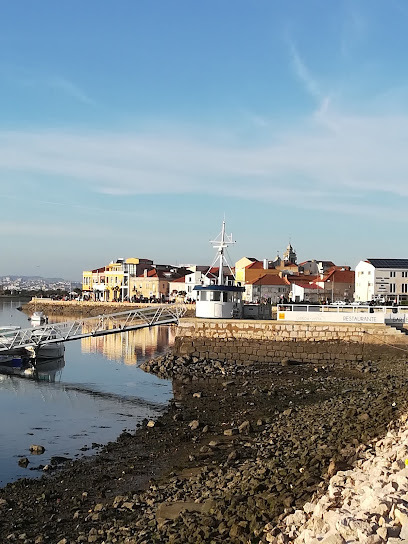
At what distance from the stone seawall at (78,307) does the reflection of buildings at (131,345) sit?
1282 inches

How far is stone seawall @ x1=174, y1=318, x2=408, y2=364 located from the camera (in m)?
31.0

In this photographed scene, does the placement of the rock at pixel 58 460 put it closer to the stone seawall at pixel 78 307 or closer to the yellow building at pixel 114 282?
the stone seawall at pixel 78 307

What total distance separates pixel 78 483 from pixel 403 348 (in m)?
21.0

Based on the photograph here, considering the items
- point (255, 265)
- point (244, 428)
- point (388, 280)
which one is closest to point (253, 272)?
point (255, 265)

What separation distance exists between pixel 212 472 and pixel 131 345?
109 ft

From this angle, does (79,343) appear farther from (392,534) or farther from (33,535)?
(392,534)

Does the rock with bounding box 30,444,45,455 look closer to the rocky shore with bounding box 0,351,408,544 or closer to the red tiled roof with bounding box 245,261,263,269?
the rocky shore with bounding box 0,351,408,544

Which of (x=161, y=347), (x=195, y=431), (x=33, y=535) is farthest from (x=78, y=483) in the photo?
(x=161, y=347)

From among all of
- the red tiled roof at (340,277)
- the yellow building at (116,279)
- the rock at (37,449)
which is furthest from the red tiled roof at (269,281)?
the rock at (37,449)

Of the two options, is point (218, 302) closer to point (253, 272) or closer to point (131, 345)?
point (131, 345)

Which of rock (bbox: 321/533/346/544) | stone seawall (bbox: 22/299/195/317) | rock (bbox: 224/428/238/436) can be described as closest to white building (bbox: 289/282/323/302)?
stone seawall (bbox: 22/299/195/317)

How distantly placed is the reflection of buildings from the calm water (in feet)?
1.07

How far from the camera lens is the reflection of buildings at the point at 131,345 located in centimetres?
3909

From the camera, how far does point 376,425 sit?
14.2 metres
